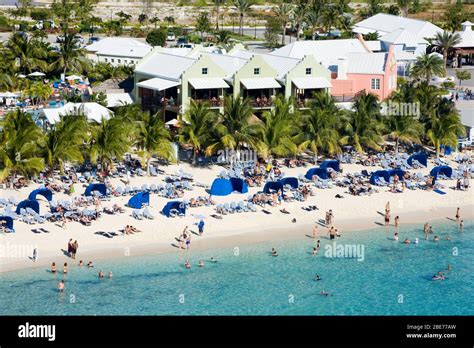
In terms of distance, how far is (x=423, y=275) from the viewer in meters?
43.4

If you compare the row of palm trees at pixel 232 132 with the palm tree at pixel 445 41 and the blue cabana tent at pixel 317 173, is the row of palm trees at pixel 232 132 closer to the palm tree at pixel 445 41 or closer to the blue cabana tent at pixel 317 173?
the blue cabana tent at pixel 317 173

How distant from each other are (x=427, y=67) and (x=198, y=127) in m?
30.0

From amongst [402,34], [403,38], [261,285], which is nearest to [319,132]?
[261,285]

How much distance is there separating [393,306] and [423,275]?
14.3 feet

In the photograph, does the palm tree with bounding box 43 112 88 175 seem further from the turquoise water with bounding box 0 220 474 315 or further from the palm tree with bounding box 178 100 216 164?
the turquoise water with bounding box 0 220 474 315

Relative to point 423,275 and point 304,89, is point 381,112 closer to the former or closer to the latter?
point 304,89

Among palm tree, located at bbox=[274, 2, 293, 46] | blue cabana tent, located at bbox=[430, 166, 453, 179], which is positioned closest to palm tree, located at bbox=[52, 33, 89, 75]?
palm tree, located at bbox=[274, 2, 293, 46]

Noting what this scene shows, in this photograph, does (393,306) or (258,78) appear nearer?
(393,306)

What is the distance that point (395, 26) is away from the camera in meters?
100

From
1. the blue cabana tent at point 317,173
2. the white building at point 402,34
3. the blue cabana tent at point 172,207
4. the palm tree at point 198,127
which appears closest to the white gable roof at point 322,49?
the white building at point 402,34

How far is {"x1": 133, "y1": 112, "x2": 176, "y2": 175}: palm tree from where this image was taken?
52562 mm

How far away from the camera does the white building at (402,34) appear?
85944 mm
